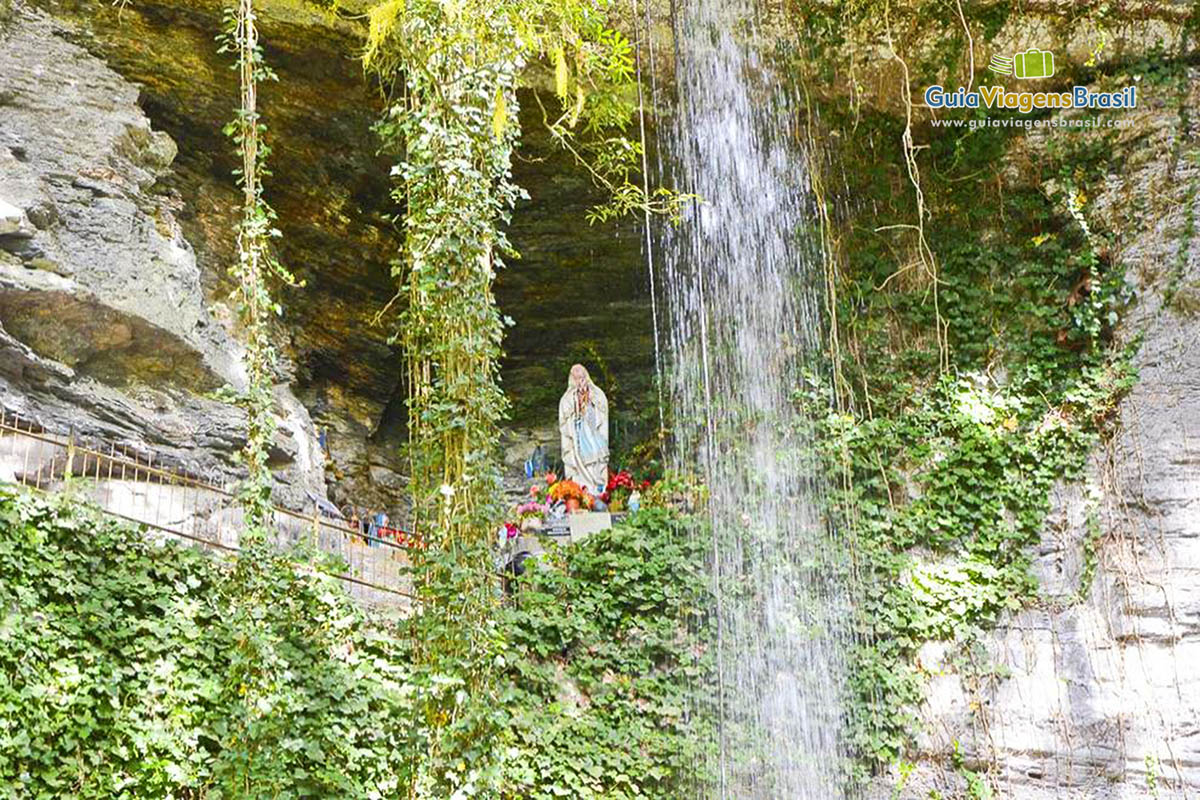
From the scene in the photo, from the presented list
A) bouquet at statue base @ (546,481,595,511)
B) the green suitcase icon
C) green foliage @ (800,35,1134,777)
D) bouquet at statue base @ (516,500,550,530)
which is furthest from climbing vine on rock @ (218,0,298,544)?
the green suitcase icon

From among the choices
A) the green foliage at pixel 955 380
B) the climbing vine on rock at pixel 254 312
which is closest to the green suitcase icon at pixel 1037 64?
the green foliage at pixel 955 380

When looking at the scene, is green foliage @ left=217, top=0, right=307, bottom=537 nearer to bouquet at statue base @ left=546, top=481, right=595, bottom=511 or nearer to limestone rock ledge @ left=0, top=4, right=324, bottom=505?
limestone rock ledge @ left=0, top=4, right=324, bottom=505

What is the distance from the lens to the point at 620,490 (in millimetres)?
10281

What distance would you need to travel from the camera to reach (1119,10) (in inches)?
378

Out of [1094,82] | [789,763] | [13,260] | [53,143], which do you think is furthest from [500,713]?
[1094,82]

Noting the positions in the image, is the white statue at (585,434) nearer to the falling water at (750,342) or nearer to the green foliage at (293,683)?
the falling water at (750,342)

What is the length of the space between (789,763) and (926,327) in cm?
388

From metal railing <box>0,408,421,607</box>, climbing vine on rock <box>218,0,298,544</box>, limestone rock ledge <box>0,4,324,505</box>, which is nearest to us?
climbing vine on rock <box>218,0,298,544</box>

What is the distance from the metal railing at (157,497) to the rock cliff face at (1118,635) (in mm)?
3879

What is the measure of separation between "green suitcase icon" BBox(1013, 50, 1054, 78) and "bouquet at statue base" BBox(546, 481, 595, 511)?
205 inches

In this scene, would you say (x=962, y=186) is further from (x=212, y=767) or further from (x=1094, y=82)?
(x=212, y=767)

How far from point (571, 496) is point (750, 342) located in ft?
6.72

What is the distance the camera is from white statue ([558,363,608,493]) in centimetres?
1045

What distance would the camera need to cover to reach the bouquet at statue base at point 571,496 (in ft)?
31.9
